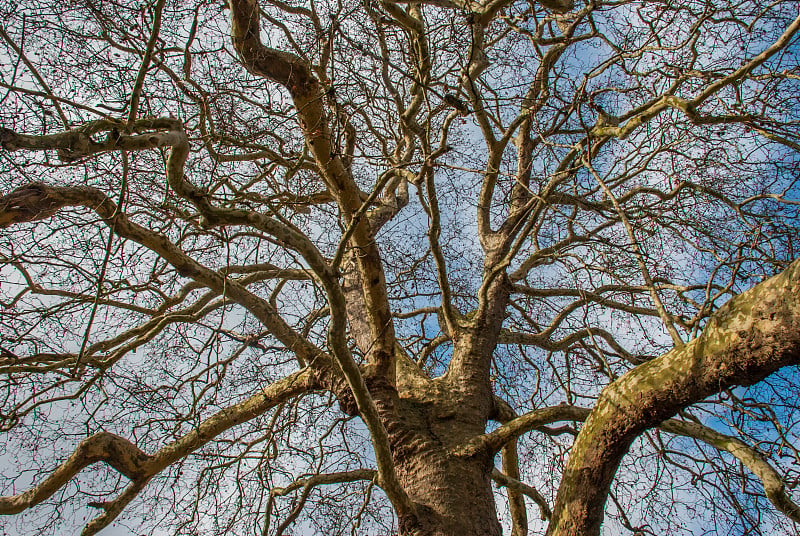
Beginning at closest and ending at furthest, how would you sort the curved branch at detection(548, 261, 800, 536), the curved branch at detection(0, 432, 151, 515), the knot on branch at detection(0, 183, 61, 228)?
1. the curved branch at detection(548, 261, 800, 536)
2. the knot on branch at detection(0, 183, 61, 228)
3. the curved branch at detection(0, 432, 151, 515)

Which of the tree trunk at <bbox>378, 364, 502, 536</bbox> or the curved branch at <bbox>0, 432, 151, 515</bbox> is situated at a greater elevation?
the curved branch at <bbox>0, 432, 151, 515</bbox>

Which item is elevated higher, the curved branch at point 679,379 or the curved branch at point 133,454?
the curved branch at point 133,454

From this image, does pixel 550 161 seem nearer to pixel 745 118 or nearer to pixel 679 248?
pixel 679 248

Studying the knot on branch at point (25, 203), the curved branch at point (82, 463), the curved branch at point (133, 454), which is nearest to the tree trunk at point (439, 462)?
the curved branch at point (133, 454)

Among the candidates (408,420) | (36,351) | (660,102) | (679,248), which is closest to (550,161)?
(679,248)

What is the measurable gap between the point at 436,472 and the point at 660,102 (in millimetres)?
2602

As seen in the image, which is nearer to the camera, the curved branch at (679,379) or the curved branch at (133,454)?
the curved branch at (679,379)

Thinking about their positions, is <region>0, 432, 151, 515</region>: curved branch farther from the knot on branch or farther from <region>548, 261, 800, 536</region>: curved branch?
<region>548, 261, 800, 536</region>: curved branch

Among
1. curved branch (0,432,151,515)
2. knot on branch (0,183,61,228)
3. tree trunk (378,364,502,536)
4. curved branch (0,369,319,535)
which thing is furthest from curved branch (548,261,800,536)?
knot on branch (0,183,61,228)

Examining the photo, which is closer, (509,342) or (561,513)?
(561,513)

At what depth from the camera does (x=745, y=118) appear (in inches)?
109

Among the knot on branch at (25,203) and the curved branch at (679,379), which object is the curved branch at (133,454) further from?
the curved branch at (679,379)

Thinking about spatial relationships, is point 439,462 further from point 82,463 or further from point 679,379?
point 82,463

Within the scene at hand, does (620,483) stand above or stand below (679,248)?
below
